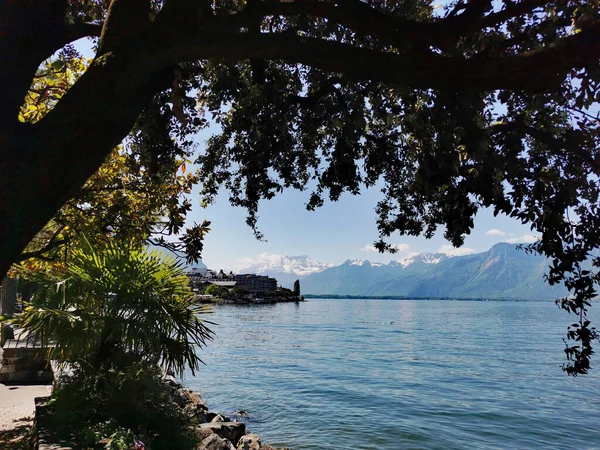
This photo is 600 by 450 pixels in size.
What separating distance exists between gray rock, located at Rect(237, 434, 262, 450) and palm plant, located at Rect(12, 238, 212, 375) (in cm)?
591

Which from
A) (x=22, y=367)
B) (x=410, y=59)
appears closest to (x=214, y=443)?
(x=22, y=367)

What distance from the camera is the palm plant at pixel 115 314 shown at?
739 cm

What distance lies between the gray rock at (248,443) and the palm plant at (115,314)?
5.91 metres

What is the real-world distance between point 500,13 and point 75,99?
4.30 m

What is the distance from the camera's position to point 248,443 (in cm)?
1286

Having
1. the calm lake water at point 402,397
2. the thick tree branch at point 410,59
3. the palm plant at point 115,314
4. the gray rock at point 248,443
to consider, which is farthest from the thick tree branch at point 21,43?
the calm lake water at point 402,397

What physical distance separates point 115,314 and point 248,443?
23.5ft

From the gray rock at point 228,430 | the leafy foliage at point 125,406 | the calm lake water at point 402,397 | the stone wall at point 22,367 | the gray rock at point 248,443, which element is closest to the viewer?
the leafy foliage at point 125,406

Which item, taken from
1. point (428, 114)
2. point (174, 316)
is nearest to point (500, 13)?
point (428, 114)

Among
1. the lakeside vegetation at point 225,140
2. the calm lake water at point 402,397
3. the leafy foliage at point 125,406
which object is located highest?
the lakeside vegetation at point 225,140

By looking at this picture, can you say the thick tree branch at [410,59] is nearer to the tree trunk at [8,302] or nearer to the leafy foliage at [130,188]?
the leafy foliage at [130,188]

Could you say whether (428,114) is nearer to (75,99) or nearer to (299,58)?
(299,58)

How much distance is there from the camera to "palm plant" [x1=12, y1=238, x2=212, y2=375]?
7387 mm

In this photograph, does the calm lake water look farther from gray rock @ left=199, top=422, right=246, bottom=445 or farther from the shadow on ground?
the shadow on ground
